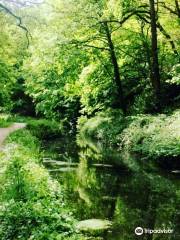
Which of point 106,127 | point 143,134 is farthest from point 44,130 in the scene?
point 143,134

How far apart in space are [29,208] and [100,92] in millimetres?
23975

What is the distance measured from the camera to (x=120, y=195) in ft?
45.6

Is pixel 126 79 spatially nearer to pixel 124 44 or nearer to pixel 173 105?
pixel 124 44

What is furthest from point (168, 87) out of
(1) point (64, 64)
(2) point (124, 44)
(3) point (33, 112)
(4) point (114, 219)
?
(3) point (33, 112)

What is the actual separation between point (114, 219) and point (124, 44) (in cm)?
1988

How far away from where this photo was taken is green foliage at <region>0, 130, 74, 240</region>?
8.55 meters

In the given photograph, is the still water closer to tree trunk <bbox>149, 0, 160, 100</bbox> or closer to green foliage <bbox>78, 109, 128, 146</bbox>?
green foliage <bbox>78, 109, 128, 146</bbox>

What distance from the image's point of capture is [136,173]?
1762 centimetres

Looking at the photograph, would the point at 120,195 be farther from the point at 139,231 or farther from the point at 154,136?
the point at 154,136

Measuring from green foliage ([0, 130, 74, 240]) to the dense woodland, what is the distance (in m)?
0.02

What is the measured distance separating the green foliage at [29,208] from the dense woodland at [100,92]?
0.08 feet

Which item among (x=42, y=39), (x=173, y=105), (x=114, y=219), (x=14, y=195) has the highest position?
(x=42, y=39)

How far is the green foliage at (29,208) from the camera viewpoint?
855 cm

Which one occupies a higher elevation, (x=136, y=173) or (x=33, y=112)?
(x=33, y=112)
